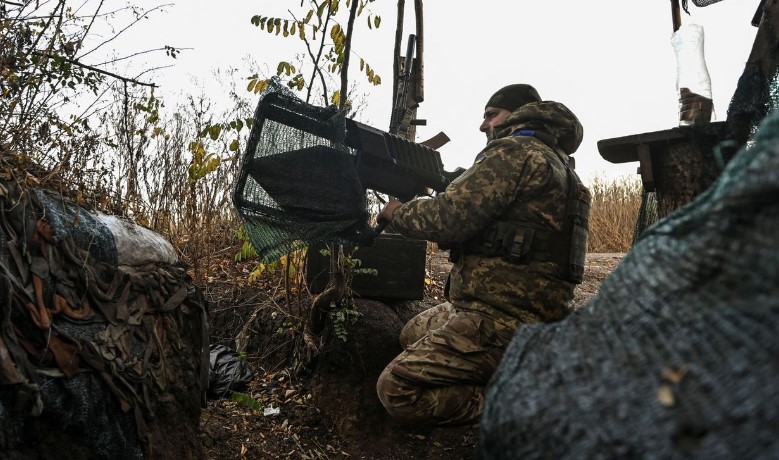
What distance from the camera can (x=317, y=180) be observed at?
2824 mm

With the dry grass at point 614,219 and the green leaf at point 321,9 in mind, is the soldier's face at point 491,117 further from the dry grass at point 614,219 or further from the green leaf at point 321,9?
the dry grass at point 614,219

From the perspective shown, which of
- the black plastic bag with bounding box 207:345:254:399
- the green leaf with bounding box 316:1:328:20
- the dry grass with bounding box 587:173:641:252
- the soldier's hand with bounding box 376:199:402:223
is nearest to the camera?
the soldier's hand with bounding box 376:199:402:223

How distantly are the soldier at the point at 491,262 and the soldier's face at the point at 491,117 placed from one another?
412 millimetres

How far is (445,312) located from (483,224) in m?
0.80

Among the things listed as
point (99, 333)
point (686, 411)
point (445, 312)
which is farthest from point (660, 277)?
point (445, 312)

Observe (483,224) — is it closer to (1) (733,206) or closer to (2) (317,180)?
(2) (317,180)

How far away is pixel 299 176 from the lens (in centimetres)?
282

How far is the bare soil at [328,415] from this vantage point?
10.8 feet

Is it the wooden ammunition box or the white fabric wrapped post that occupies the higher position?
the white fabric wrapped post

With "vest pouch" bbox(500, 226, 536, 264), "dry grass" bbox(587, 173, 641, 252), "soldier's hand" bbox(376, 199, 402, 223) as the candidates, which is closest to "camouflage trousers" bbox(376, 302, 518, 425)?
"vest pouch" bbox(500, 226, 536, 264)

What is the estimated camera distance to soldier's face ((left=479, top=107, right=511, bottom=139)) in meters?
3.37

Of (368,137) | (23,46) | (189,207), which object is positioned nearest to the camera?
(368,137)

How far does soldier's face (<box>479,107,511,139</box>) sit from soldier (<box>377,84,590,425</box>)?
1.35ft

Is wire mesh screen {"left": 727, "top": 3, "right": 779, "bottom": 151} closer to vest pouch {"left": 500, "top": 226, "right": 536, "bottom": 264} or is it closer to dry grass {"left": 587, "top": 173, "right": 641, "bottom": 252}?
vest pouch {"left": 500, "top": 226, "right": 536, "bottom": 264}
